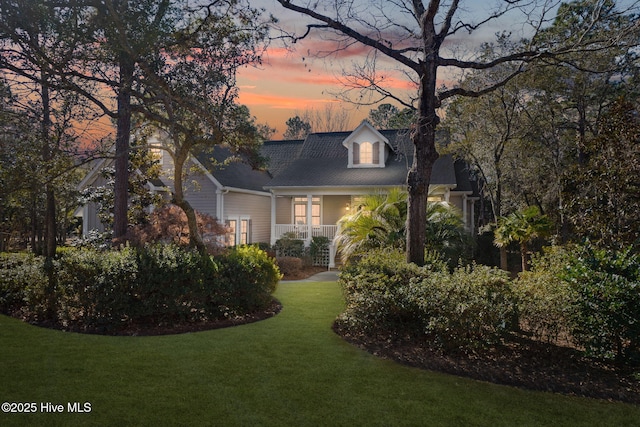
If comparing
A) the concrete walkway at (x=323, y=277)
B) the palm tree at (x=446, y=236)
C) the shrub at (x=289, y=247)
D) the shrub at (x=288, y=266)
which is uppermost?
the palm tree at (x=446, y=236)

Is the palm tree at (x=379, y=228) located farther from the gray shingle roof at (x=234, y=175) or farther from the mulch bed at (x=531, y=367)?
the gray shingle roof at (x=234, y=175)

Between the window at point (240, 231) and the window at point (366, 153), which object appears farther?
the window at point (366, 153)

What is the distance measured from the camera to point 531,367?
5.89 metres

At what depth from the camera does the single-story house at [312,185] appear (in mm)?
19422

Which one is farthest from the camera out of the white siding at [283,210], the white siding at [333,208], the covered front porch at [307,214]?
the white siding at [283,210]

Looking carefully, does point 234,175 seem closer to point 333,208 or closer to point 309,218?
point 309,218

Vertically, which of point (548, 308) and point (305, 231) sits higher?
point (305, 231)

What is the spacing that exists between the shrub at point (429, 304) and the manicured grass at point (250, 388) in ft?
1.97

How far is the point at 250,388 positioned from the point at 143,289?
3544 millimetres

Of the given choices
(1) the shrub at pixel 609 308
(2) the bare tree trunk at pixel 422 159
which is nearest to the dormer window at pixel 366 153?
(2) the bare tree trunk at pixel 422 159

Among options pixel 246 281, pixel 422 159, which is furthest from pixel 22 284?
pixel 422 159

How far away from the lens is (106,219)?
17.0m

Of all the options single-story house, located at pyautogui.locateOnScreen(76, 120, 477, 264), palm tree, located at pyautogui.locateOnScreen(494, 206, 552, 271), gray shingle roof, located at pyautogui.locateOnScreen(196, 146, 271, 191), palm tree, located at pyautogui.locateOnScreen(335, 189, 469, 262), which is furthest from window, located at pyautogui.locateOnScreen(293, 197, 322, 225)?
palm tree, located at pyautogui.locateOnScreen(494, 206, 552, 271)

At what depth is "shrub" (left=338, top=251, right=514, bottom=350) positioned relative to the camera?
595 cm
